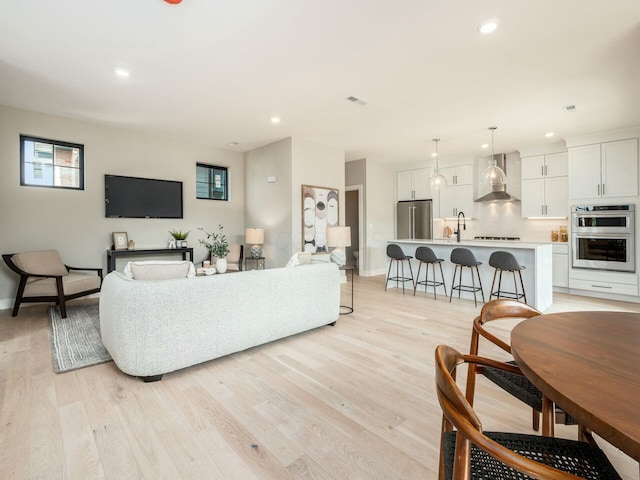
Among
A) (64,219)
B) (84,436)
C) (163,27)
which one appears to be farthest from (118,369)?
(64,219)

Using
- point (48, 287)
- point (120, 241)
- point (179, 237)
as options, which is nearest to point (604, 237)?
point (179, 237)

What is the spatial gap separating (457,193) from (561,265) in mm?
2437

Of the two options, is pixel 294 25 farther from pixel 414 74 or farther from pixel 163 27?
pixel 414 74

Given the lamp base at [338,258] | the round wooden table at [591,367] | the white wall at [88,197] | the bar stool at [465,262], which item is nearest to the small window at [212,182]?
the white wall at [88,197]

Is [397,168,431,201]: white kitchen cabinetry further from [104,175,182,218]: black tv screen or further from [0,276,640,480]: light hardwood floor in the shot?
[0,276,640,480]: light hardwood floor

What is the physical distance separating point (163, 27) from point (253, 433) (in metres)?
3.04

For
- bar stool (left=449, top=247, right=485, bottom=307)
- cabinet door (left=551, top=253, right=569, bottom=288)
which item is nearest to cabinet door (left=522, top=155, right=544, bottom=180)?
cabinet door (left=551, top=253, right=569, bottom=288)

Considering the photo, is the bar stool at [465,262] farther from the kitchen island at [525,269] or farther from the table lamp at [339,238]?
the table lamp at [339,238]

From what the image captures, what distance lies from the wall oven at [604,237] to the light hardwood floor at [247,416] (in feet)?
12.6

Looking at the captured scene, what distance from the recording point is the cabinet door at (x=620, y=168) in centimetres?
489

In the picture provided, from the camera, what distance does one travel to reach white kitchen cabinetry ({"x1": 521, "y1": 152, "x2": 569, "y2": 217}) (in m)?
5.78

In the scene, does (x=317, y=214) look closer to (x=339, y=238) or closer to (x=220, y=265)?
(x=339, y=238)

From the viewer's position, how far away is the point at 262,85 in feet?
11.9

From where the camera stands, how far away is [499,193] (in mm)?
6492
